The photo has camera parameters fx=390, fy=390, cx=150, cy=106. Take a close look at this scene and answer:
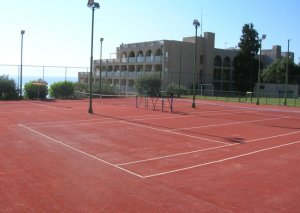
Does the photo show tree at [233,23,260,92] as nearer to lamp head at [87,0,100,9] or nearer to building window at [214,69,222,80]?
building window at [214,69,222,80]

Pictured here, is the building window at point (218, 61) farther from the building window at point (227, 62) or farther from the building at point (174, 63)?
the building window at point (227, 62)

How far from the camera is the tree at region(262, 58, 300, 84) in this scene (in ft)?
244

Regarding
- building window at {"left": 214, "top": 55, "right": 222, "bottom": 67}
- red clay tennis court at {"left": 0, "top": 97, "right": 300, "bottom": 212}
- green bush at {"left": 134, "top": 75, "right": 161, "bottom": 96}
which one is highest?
building window at {"left": 214, "top": 55, "right": 222, "bottom": 67}

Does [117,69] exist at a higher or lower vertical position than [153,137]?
higher

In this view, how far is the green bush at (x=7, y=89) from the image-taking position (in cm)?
3800

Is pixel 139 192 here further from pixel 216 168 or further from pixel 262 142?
pixel 262 142

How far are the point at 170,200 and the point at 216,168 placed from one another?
10.4 ft

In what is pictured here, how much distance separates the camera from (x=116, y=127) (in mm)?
18109

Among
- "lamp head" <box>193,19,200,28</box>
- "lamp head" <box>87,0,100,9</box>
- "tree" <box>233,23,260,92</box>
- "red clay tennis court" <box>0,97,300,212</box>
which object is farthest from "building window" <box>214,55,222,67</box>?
"red clay tennis court" <box>0,97,300,212</box>

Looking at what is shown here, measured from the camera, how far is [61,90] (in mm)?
42188

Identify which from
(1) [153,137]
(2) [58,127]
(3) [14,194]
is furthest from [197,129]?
(3) [14,194]

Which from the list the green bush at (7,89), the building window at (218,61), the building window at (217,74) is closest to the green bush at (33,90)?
the green bush at (7,89)

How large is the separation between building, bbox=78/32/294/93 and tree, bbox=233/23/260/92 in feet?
13.3

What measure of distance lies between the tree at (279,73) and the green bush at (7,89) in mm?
52189
